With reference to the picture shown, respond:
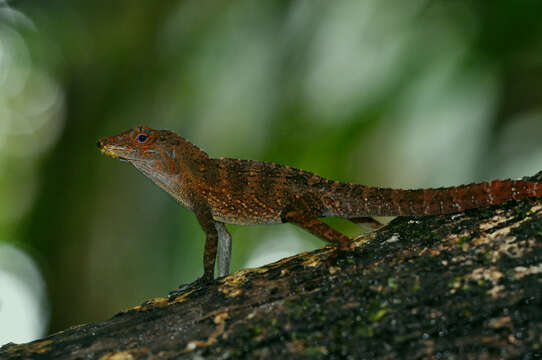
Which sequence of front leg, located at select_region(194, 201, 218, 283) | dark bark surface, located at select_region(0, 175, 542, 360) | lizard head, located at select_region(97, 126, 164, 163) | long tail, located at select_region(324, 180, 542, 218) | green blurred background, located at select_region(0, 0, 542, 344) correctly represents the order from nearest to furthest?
dark bark surface, located at select_region(0, 175, 542, 360), long tail, located at select_region(324, 180, 542, 218), front leg, located at select_region(194, 201, 218, 283), lizard head, located at select_region(97, 126, 164, 163), green blurred background, located at select_region(0, 0, 542, 344)

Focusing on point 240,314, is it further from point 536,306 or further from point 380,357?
point 536,306

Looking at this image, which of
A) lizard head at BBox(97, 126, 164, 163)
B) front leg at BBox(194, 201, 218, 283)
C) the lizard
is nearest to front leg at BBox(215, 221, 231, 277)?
the lizard

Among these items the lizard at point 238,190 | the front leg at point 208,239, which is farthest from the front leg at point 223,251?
the front leg at point 208,239

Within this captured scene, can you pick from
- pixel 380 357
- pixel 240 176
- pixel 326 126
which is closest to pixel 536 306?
pixel 380 357

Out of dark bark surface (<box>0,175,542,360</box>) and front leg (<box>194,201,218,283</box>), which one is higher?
front leg (<box>194,201,218,283</box>)

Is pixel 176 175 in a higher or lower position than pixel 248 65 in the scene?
lower

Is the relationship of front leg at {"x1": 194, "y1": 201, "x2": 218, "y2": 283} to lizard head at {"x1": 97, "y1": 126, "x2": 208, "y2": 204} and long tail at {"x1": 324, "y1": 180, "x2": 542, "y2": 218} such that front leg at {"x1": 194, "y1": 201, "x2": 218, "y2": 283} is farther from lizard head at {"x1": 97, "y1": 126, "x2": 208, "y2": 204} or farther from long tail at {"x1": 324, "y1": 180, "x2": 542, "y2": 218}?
long tail at {"x1": 324, "y1": 180, "x2": 542, "y2": 218}

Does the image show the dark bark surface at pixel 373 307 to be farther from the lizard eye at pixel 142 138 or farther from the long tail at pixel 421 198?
the lizard eye at pixel 142 138

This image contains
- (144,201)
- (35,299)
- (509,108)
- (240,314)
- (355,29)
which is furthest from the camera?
(35,299)
